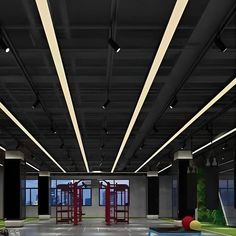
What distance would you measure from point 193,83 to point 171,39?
3983 millimetres

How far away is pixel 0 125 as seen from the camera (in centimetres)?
2009

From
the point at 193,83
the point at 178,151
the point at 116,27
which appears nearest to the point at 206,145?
the point at 178,151

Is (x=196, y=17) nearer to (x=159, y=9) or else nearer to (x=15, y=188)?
(x=159, y=9)

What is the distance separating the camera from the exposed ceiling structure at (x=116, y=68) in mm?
8547

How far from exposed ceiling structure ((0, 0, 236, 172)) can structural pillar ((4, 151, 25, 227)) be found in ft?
23.0

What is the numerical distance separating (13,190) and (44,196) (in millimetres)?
15925

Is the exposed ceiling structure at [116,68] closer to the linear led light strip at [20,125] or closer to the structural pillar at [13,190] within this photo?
the linear led light strip at [20,125]

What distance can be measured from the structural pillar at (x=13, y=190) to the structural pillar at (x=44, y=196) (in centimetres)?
1509

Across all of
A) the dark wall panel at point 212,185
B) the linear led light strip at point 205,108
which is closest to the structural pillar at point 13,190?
the linear led light strip at point 205,108

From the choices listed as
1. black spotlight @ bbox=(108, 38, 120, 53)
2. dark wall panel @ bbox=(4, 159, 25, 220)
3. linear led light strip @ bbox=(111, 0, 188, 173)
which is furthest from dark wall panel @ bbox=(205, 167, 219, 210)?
black spotlight @ bbox=(108, 38, 120, 53)

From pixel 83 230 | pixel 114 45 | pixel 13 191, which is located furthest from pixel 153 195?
pixel 114 45

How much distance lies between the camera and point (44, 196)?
149ft

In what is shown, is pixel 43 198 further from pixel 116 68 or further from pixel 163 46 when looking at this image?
pixel 163 46

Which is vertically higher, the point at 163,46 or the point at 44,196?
the point at 163,46
